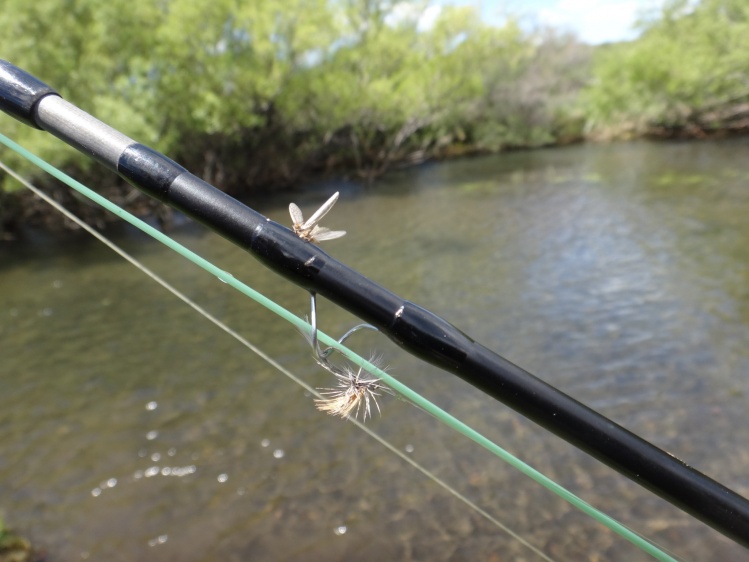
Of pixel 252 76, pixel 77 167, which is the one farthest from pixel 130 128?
pixel 252 76

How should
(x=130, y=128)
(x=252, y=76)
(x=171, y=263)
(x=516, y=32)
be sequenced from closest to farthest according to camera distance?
(x=171, y=263) < (x=130, y=128) < (x=252, y=76) < (x=516, y=32)

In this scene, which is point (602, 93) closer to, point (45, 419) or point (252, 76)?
point (252, 76)

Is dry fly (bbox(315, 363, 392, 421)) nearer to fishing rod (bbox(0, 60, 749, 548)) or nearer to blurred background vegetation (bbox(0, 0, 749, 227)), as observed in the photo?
fishing rod (bbox(0, 60, 749, 548))

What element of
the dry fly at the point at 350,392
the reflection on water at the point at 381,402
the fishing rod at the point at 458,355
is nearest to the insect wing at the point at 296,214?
the fishing rod at the point at 458,355

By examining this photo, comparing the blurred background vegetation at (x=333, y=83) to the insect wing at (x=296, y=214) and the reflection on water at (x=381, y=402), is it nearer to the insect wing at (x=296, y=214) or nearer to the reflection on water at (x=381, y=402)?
the reflection on water at (x=381, y=402)

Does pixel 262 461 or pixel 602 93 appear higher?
pixel 602 93

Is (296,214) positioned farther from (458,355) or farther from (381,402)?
(381,402)

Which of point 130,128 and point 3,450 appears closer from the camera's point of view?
point 3,450
